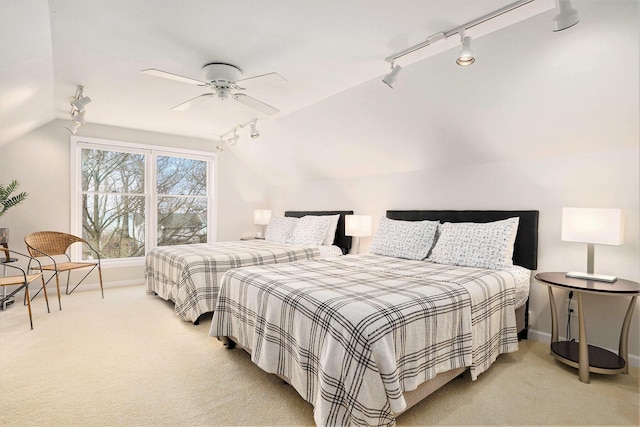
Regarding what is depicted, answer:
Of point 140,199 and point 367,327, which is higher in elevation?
point 140,199

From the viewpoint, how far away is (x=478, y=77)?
8.32 feet

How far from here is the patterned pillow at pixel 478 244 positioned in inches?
107

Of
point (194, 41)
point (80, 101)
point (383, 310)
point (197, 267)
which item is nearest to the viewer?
point (383, 310)

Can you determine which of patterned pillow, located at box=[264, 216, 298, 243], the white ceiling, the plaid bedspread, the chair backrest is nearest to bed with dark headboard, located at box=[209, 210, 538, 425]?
the plaid bedspread

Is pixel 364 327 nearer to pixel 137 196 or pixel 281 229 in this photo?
pixel 281 229

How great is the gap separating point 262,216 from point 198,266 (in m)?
2.61

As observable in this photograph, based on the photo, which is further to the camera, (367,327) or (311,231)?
(311,231)

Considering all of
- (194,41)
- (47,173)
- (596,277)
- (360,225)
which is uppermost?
(194,41)

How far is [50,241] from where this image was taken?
4.10 meters

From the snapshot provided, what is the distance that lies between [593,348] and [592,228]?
93cm

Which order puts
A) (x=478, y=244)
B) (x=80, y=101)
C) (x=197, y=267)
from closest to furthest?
(x=478, y=244) < (x=80, y=101) < (x=197, y=267)

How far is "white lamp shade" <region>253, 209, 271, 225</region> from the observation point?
585cm

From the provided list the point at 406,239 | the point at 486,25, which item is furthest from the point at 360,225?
the point at 486,25

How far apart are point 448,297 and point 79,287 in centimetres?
475
